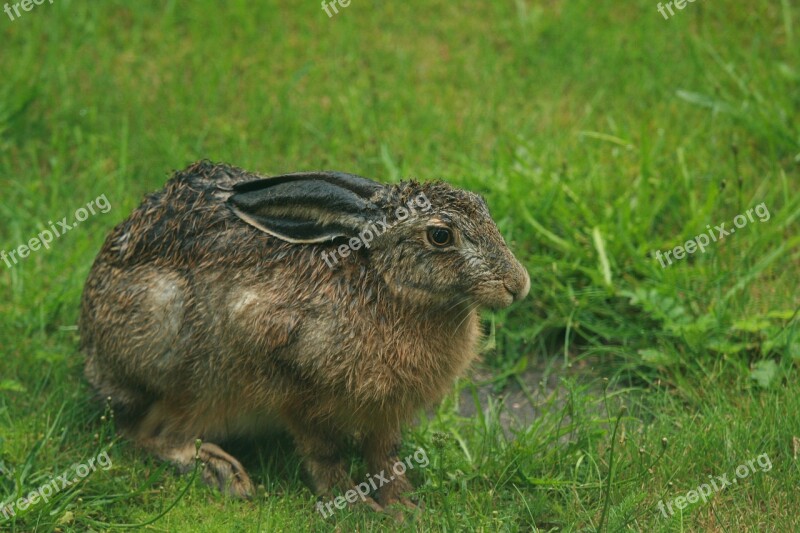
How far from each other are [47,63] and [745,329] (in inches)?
189

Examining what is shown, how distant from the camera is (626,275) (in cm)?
600

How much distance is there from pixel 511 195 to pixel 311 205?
186cm

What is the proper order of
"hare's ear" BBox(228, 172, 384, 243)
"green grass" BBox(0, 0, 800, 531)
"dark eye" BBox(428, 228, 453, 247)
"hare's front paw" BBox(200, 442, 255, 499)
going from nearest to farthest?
"dark eye" BBox(428, 228, 453, 247) < "hare's ear" BBox(228, 172, 384, 243) < "green grass" BBox(0, 0, 800, 531) < "hare's front paw" BBox(200, 442, 255, 499)

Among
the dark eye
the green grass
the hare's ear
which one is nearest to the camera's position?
the dark eye

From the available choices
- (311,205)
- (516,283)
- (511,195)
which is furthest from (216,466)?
(511,195)

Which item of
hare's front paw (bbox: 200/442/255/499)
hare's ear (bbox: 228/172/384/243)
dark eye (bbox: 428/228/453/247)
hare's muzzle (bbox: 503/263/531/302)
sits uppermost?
hare's ear (bbox: 228/172/384/243)

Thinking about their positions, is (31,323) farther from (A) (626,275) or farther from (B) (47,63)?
(A) (626,275)

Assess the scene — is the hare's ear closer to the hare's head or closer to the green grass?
the hare's head

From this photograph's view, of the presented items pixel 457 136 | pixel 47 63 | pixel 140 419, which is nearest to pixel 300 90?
pixel 457 136

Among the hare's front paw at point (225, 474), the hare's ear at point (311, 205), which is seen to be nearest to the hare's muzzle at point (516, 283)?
the hare's ear at point (311, 205)

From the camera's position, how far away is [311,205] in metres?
4.68

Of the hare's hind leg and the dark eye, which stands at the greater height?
the dark eye

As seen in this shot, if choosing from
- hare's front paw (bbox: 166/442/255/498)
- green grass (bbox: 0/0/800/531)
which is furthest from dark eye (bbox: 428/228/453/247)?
hare's front paw (bbox: 166/442/255/498)

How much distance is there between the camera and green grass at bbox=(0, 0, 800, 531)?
4891 mm
